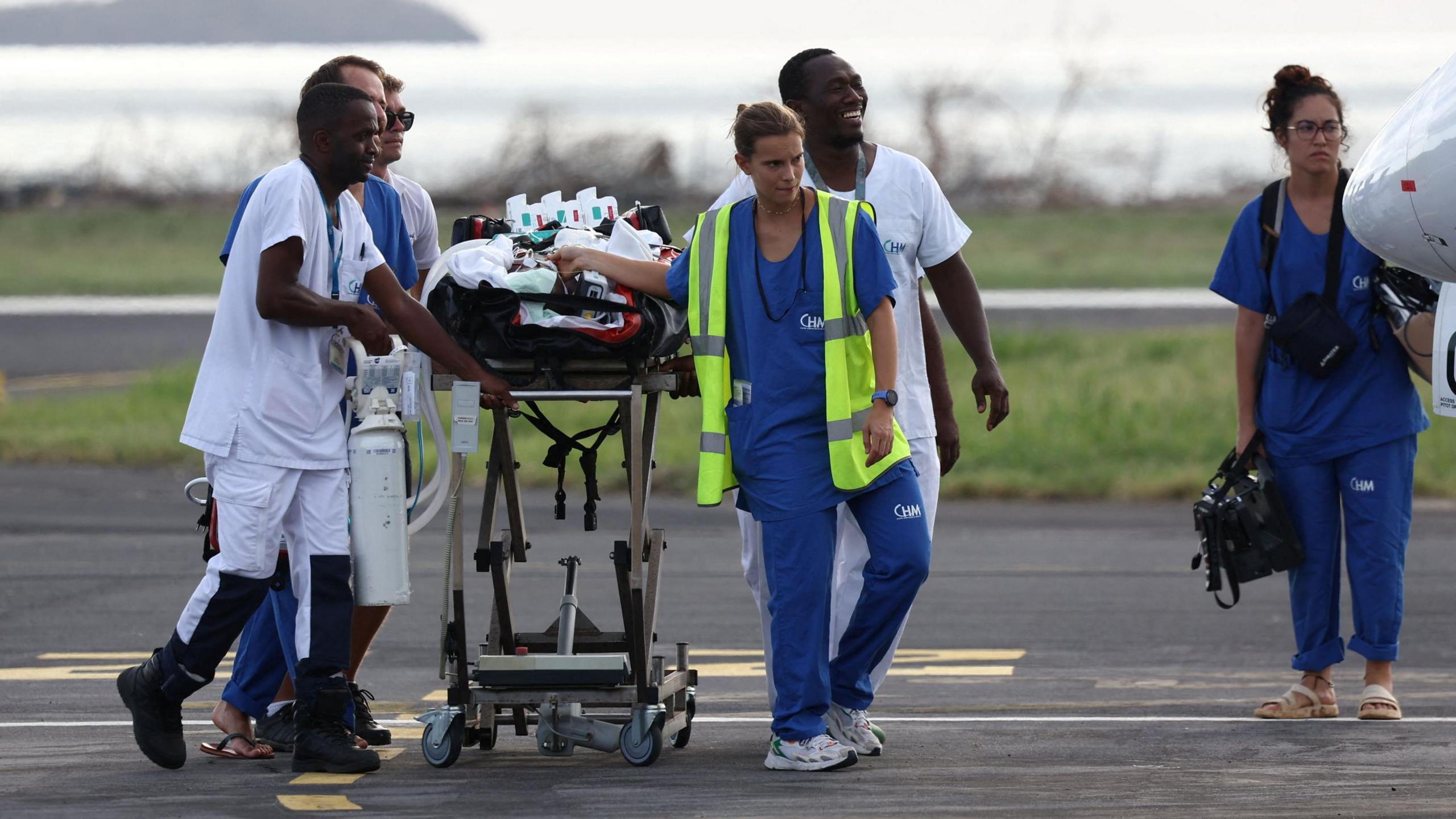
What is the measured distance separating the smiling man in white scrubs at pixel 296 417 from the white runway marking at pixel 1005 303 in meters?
23.3

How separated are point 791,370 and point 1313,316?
2067mm

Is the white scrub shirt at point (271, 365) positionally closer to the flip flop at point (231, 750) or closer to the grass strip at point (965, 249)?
the flip flop at point (231, 750)

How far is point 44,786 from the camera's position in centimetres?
588

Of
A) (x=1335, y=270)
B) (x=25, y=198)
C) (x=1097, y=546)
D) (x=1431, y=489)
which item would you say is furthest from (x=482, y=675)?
(x=25, y=198)

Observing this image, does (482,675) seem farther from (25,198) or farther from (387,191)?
(25,198)

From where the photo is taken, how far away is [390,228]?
260 inches

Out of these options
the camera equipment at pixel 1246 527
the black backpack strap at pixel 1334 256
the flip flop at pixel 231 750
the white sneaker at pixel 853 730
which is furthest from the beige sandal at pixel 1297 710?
the flip flop at pixel 231 750

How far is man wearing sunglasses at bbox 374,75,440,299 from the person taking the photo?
6746mm

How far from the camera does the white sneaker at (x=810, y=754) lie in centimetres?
599

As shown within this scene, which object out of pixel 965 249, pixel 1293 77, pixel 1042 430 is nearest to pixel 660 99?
pixel 965 249

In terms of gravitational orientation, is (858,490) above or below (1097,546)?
above

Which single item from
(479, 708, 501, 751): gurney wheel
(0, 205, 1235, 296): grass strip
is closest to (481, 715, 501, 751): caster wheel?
(479, 708, 501, 751): gurney wheel

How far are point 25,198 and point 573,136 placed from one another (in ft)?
42.8

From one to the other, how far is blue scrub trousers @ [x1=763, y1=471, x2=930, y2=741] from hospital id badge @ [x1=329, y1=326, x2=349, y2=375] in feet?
4.41
